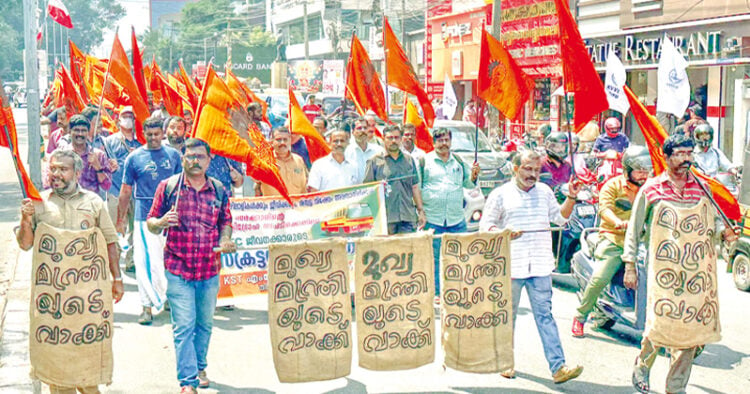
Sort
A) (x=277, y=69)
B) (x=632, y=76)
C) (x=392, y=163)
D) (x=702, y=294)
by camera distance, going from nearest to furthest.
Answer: (x=702, y=294)
(x=392, y=163)
(x=632, y=76)
(x=277, y=69)

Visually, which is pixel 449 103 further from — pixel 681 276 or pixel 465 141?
pixel 681 276

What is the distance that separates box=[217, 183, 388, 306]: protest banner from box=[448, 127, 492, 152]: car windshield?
8.00 meters

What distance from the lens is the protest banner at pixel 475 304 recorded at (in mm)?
6551

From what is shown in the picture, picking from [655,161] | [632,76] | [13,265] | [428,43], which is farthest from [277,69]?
[655,161]

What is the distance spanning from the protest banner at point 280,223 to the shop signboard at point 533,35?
21457 millimetres

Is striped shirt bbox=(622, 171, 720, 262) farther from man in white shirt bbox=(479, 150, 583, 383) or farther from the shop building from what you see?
the shop building

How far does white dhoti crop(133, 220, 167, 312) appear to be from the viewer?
28.6ft

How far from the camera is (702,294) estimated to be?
6199mm

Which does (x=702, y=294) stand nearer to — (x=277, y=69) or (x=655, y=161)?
(x=655, y=161)

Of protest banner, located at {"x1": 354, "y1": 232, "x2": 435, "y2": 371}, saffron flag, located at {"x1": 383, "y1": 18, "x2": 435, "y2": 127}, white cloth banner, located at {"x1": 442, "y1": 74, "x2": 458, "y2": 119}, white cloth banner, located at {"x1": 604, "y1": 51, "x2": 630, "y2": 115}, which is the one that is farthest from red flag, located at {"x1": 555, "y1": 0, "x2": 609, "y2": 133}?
white cloth banner, located at {"x1": 442, "y1": 74, "x2": 458, "y2": 119}

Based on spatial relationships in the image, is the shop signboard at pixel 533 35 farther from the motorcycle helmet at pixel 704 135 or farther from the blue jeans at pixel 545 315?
the blue jeans at pixel 545 315

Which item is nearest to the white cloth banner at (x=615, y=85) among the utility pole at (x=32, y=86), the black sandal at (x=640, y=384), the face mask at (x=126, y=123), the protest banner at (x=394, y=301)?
the face mask at (x=126, y=123)

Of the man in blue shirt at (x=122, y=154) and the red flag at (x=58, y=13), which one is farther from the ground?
the red flag at (x=58, y=13)

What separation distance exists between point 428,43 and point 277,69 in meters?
28.0
